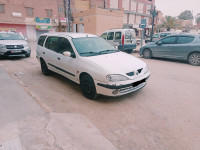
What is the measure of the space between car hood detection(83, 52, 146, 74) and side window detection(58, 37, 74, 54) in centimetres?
83

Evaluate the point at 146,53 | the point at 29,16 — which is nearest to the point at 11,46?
the point at 146,53

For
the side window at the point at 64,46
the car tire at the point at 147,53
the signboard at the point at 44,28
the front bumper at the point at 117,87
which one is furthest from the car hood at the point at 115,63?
the signboard at the point at 44,28

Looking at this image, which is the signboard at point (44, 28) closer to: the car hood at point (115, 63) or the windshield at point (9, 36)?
the windshield at point (9, 36)

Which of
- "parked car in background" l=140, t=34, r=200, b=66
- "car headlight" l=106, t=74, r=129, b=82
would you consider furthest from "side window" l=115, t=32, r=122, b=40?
"car headlight" l=106, t=74, r=129, b=82

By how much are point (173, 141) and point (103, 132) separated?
3.79 ft

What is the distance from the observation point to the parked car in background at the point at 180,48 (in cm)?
732

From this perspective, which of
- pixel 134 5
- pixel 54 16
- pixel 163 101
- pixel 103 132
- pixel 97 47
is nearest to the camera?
pixel 103 132

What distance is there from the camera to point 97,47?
4.50 metres

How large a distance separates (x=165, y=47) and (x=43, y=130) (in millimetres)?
7803

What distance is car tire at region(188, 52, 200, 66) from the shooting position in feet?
23.9

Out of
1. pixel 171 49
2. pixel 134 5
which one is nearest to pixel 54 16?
pixel 134 5

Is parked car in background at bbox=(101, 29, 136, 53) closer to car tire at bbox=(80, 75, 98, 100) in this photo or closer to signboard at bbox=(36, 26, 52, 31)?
car tire at bbox=(80, 75, 98, 100)

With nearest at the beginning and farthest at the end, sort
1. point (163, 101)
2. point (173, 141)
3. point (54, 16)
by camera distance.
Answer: point (173, 141)
point (163, 101)
point (54, 16)

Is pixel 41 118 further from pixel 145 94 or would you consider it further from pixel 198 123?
pixel 198 123
